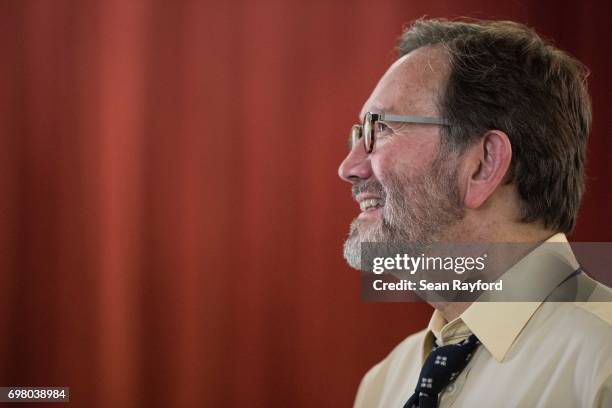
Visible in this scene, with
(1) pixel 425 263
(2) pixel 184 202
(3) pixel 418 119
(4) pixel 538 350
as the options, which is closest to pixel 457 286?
(1) pixel 425 263

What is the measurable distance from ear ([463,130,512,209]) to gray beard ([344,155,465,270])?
24mm

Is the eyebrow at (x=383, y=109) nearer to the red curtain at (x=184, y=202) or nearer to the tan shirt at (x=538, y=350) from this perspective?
the tan shirt at (x=538, y=350)

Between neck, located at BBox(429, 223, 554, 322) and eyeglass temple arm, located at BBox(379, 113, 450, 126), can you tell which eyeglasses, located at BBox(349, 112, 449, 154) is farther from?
neck, located at BBox(429, 223, 554, 322)

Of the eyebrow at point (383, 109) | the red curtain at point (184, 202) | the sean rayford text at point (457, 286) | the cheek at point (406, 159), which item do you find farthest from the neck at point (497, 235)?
the red curtain at point (184, 202)

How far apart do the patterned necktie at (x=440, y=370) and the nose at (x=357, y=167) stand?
0.36 meters

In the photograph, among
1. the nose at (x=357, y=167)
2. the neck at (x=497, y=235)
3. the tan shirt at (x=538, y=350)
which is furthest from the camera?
the nose at (x=357, y=167)

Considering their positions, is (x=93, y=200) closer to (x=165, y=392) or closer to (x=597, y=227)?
(x=165, y=392)

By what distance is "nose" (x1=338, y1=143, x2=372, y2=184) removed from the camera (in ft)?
4.01

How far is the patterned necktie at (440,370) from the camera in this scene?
3.35 feet

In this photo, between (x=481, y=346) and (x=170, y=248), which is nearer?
(x=481, y=346)

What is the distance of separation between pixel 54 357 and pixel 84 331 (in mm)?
106

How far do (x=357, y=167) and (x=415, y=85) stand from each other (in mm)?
188

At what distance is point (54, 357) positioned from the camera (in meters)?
1.81

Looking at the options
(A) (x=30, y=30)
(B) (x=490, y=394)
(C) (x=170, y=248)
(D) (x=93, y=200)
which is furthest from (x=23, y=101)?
(B) (x=490, y=394)
